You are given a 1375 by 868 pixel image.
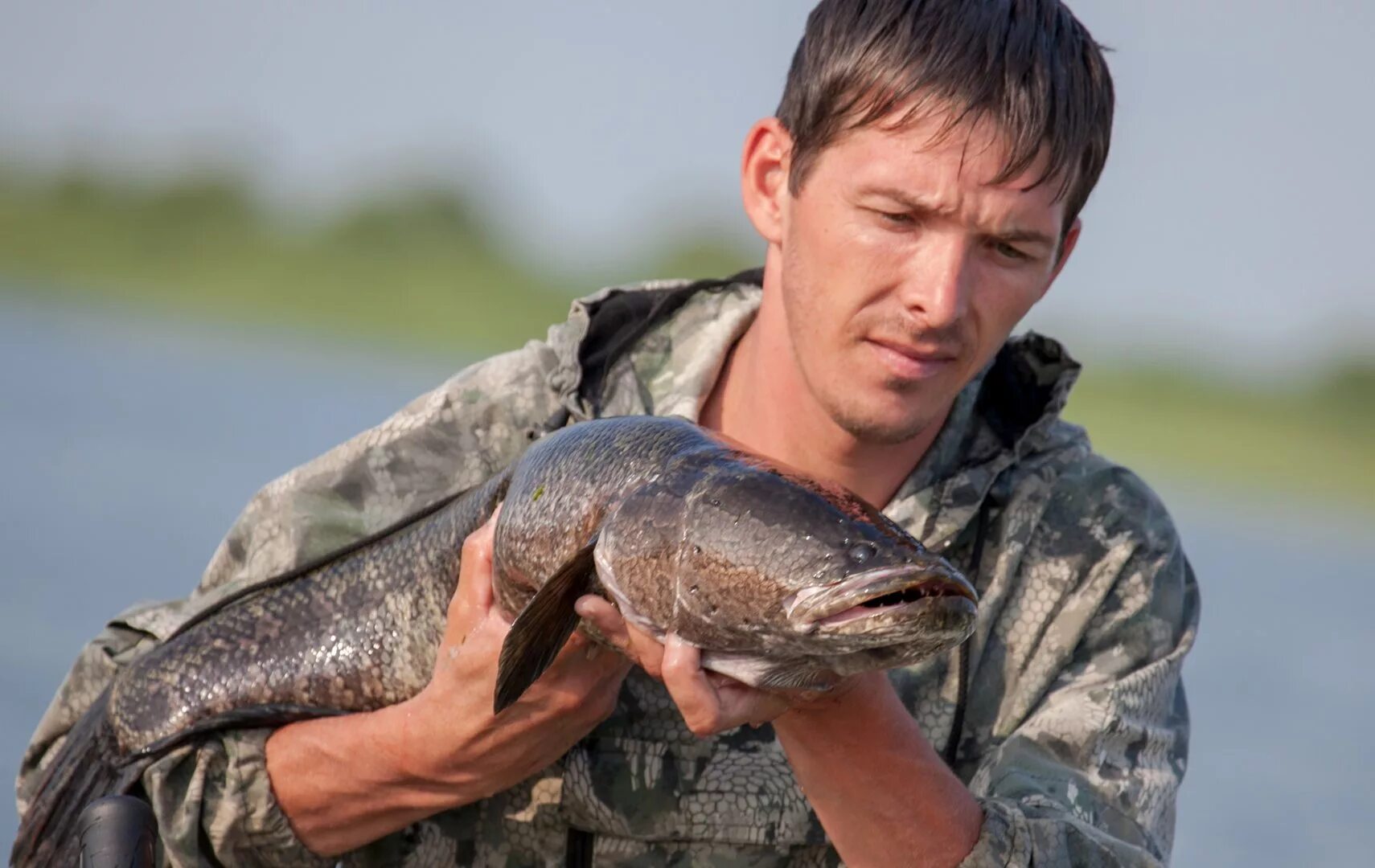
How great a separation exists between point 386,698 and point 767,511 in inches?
50.4

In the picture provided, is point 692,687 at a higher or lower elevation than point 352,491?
higher

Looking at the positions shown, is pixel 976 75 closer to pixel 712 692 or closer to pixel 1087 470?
pixel 1087 470

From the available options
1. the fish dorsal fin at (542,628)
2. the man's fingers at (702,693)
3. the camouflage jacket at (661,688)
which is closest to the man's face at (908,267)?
the camouflage jacket at (661,688)

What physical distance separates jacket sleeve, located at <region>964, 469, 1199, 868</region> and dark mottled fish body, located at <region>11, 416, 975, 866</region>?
814 mm

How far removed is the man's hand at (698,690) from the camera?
2742mm

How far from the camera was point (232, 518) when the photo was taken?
11.1 m

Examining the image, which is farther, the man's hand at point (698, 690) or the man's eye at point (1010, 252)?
the man's eye at point (1010, 252)

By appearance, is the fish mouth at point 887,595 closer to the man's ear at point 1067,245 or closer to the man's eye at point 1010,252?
the man's eye at point 1010,252

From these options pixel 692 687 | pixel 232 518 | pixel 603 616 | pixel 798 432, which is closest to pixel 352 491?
pixel 798 432

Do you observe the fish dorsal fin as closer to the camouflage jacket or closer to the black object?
the camouflage jacket

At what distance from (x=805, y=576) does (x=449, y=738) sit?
1.01 m

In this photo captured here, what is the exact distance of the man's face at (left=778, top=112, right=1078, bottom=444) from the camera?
3.46 metres

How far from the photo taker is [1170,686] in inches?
152

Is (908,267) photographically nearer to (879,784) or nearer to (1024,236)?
(1024,236)
